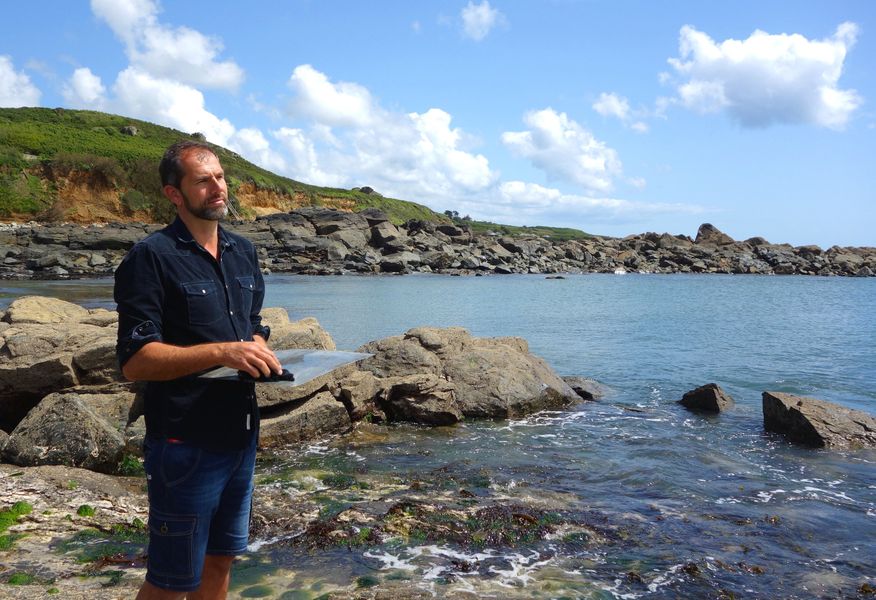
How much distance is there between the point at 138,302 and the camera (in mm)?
3197

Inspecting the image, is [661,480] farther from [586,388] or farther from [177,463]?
[177,463]

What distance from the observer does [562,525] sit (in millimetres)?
7656

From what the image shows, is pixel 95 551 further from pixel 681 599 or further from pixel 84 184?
pixel 84 184

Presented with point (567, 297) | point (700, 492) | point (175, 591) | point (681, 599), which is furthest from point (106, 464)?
point (567, 297)

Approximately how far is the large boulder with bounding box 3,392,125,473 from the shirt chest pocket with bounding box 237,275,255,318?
6.07m

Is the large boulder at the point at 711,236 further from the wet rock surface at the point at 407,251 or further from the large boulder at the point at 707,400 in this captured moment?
the large boulder at the point at 707,400

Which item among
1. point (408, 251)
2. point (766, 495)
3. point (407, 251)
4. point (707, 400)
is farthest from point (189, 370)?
point (408, 251)

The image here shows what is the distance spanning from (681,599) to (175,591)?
462 cm

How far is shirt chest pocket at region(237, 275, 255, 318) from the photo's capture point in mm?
3721

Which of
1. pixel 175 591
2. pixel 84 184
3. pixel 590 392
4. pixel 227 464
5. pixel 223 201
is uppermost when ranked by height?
pixel 84 184

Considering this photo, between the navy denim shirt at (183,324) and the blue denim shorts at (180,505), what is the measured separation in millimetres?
77

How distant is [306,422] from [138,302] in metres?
8.35

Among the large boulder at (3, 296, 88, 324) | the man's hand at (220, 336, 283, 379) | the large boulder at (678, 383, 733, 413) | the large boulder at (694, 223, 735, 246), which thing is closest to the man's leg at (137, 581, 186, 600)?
the man's hand at (220, 336, 283, 379)

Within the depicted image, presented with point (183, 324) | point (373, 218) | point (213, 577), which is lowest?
point (213, 577)
